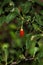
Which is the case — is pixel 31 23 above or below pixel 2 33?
above

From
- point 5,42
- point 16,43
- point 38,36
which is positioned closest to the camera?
point 38,36

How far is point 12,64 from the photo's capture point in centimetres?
183

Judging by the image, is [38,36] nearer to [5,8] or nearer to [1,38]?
[5,8]

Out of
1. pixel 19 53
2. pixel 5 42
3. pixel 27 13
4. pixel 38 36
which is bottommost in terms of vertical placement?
pixel 5 42

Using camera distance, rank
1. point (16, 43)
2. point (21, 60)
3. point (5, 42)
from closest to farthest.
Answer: point (21, 60)
point (16, 43)
point (5, 42)

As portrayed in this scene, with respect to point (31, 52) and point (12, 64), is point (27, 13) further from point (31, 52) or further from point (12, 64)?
point (12, 64)

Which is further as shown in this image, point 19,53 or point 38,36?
point 19,53

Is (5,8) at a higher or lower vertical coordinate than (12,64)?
higher

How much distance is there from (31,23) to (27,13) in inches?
3.8

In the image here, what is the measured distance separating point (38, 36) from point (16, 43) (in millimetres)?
413

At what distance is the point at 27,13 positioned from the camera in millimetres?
1695

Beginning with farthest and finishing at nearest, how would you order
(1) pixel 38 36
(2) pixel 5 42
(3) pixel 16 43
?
(2) pixel 5 42, (3) pixel 16 43, (1) pixel 38 36

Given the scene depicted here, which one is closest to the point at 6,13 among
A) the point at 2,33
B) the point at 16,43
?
the point at 16,43

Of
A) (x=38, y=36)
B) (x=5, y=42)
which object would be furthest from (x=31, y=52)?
(x=5, y=42)
